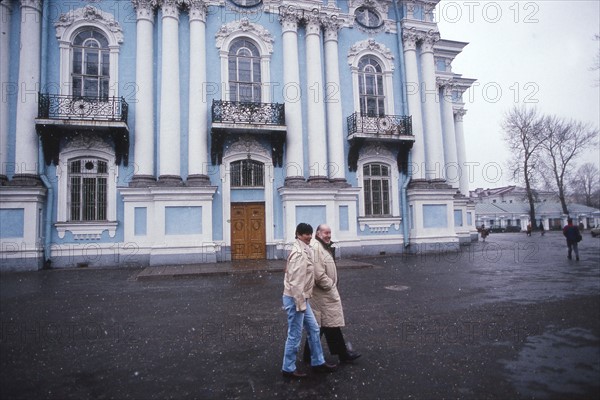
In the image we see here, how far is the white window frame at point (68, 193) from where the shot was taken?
46.9 feet

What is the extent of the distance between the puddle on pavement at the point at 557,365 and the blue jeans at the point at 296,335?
202 cm

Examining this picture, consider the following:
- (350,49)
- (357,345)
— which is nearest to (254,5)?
(350,49)

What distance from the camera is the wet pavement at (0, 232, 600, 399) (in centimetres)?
382

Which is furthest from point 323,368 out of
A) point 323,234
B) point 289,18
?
point 289,18

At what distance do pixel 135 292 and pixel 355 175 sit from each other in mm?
11176

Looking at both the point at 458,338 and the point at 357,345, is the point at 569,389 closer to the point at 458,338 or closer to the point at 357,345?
the point at 458,338

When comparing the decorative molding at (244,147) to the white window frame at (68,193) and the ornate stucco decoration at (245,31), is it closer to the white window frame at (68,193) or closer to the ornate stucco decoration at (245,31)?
the ornate stucco decoration at (245,31)

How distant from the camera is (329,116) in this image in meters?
16.9

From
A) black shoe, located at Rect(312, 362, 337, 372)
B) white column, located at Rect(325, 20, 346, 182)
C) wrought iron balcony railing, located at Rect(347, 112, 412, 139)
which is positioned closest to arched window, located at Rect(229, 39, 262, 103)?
white column, located at Rect(325, 20, 346, 182)

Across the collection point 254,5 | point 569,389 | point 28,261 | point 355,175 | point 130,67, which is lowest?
point 569,389

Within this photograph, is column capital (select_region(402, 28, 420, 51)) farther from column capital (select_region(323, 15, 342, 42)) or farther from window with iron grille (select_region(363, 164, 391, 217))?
window with iron grille (select_region(363, 164, 391, 217))

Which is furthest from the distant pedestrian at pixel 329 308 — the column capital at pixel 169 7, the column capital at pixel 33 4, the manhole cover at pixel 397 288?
the column capital at pixel 33 4

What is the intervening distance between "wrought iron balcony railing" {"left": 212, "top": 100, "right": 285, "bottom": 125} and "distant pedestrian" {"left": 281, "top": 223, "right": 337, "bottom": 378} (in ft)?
38.3

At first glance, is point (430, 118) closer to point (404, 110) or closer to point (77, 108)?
point (404, 110)
